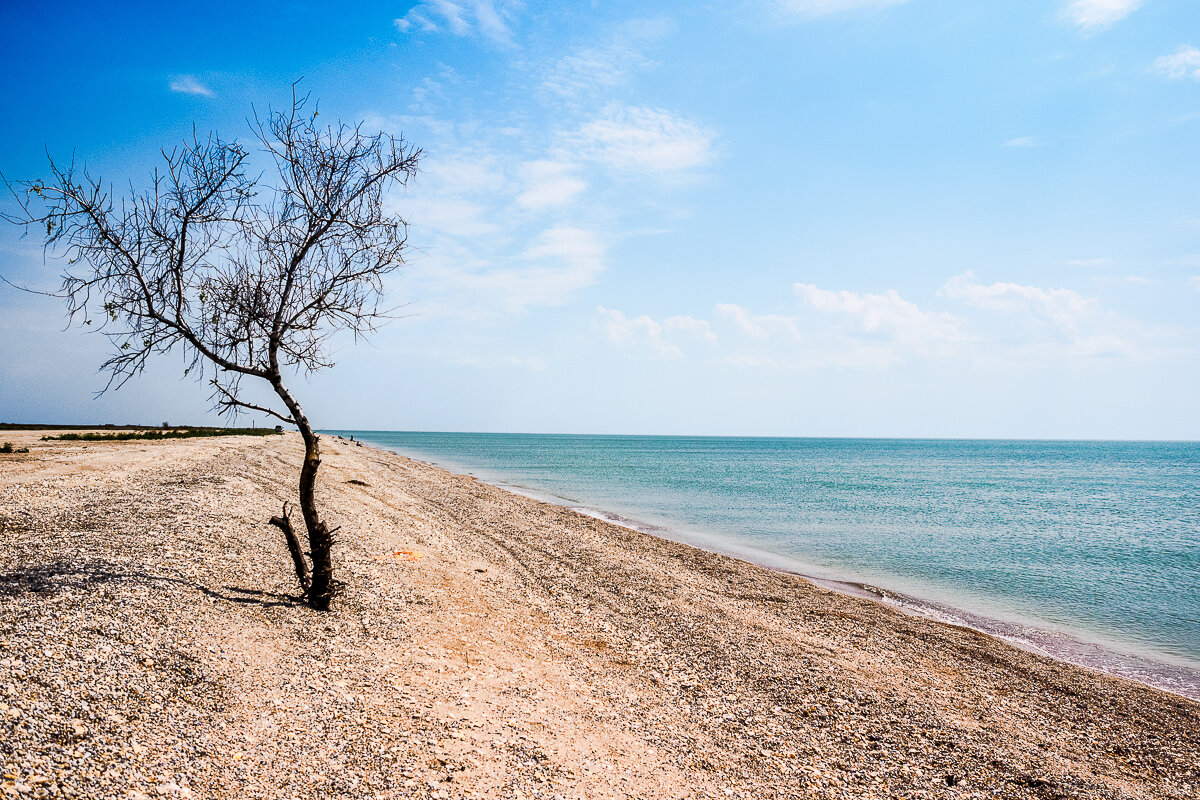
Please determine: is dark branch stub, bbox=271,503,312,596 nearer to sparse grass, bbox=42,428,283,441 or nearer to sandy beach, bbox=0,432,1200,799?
sandy beach, bbox=0,432,1200,799

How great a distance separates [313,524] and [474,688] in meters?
3.60

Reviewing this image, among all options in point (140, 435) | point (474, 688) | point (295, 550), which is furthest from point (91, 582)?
point (140, 435)

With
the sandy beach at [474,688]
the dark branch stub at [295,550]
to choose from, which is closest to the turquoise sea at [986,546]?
the sandy beach at [474,688]

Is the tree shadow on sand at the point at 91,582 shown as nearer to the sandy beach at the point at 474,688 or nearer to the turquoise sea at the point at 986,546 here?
the sandy beach at the point at 474,688

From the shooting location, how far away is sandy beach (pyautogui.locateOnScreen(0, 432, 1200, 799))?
559 cm

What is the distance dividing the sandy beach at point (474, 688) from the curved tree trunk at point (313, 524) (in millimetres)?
353

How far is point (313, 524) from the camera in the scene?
9250 mm

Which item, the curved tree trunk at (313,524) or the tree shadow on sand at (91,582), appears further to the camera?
the curved tree trunk at (313,524)

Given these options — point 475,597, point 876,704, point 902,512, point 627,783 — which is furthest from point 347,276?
point 902,512

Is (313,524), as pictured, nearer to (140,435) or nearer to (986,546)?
(986,546)

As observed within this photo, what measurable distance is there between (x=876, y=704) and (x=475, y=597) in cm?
741

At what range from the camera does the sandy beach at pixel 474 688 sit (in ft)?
18.4

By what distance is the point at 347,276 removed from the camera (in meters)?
9.49

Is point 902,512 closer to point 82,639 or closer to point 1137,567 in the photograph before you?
point 1137,567
